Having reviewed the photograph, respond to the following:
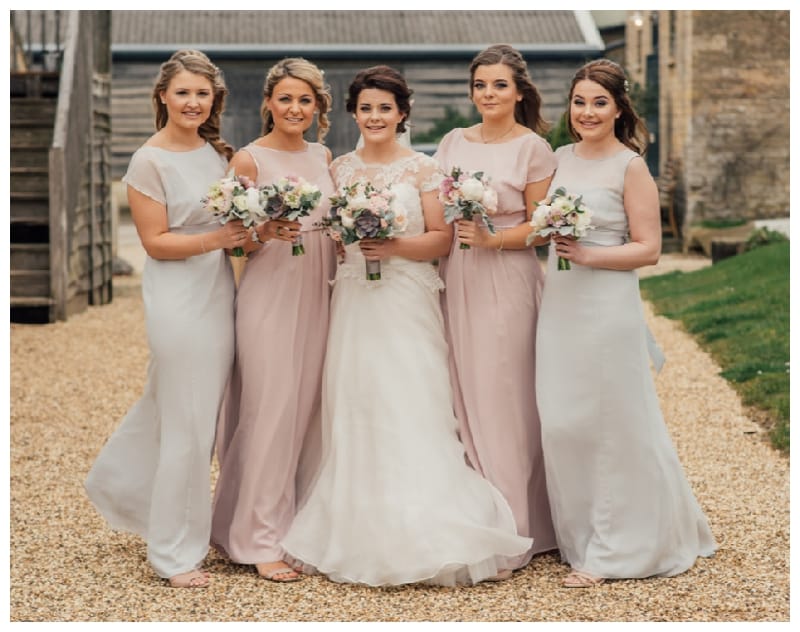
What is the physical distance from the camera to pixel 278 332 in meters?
5.01

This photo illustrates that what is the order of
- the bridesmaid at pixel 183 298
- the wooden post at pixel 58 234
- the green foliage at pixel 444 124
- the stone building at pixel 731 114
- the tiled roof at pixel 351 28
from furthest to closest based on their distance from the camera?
the tiled roof at pixel 351 28
the green foliage at pixel 444 124
the stone building at pixel 731 114
the wooden post at pixel 58 234
the bridesmaid at pixel 183 298

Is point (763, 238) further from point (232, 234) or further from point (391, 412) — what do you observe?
point (232, 234)

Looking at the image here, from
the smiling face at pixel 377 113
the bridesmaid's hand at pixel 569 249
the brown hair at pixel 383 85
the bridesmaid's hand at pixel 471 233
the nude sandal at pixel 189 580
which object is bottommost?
A: the nude sandal at pixel 189 580

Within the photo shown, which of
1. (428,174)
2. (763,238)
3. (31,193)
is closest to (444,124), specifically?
(763,238)

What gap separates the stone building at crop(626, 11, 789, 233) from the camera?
62.7 ft

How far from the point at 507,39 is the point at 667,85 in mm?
3303

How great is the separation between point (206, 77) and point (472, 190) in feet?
3.71

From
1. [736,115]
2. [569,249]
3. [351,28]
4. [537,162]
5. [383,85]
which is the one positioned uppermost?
[351,28]

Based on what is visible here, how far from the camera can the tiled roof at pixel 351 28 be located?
21844 millimetres

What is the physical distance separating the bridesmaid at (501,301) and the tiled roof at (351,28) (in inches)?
668

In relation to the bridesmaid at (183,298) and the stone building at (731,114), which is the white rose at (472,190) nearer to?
the bridesmaid at (183,298)

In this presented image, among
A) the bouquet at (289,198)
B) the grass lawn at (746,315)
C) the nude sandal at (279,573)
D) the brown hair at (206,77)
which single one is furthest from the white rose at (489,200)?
the grass lawn at (746,315)
